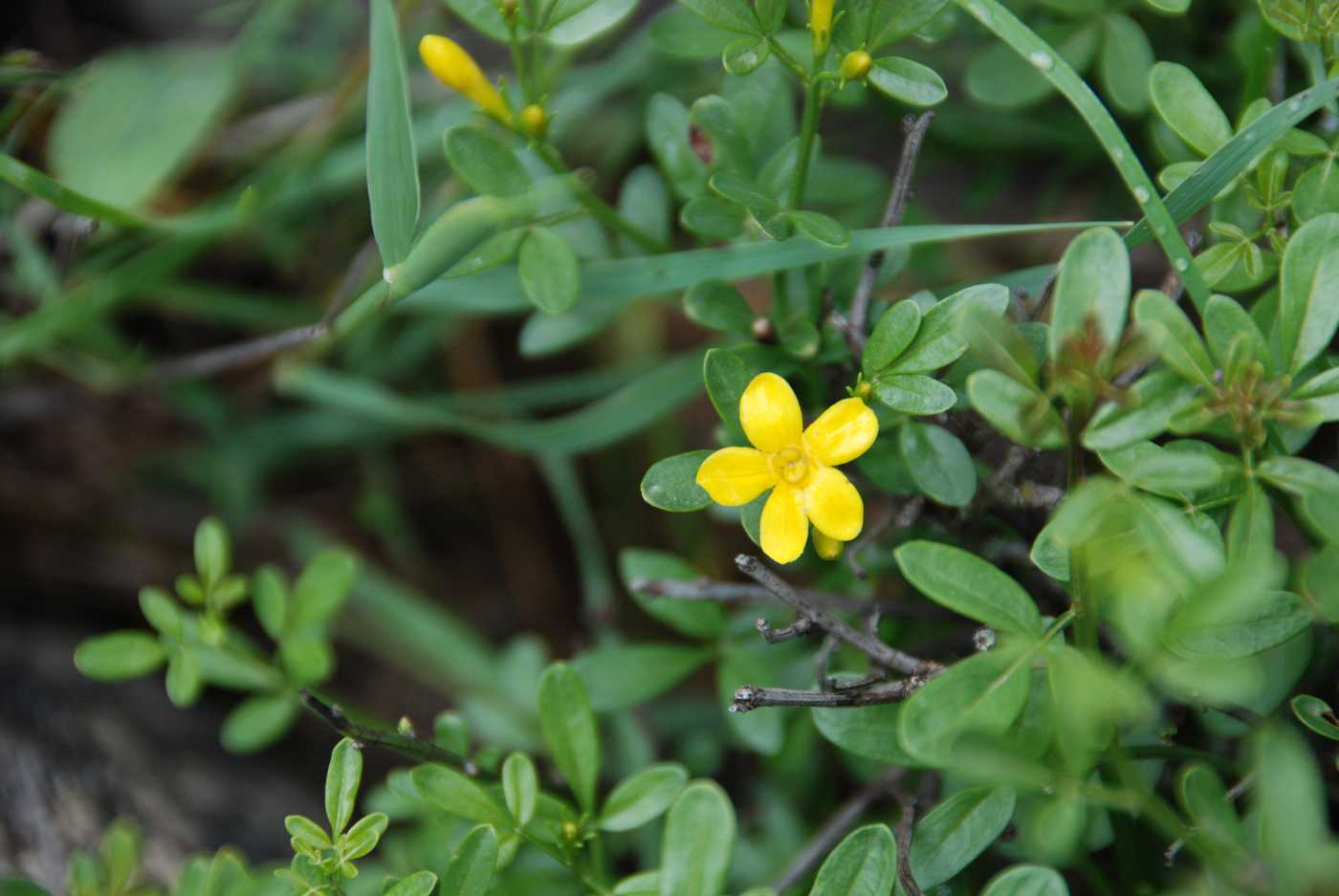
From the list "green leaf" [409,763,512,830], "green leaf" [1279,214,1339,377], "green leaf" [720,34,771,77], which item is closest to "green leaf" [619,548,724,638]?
"green leaf" [409,763,512,830]

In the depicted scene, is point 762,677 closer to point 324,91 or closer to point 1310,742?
point 1310,742

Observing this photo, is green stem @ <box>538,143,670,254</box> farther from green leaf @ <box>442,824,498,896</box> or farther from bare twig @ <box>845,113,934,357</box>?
green leaf @ <box>442,824,498,896</box>

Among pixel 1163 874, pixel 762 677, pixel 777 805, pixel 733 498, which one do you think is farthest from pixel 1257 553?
pixel 777 805

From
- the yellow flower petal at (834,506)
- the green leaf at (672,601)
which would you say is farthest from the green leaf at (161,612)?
the yellow flower petal at (834,506)

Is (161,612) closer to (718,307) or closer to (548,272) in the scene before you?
(548,272)

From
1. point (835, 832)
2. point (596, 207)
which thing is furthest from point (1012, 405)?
point (835, 832)

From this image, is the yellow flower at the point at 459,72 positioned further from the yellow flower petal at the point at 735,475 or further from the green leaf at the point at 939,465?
the green leaf at the point at 939,465
